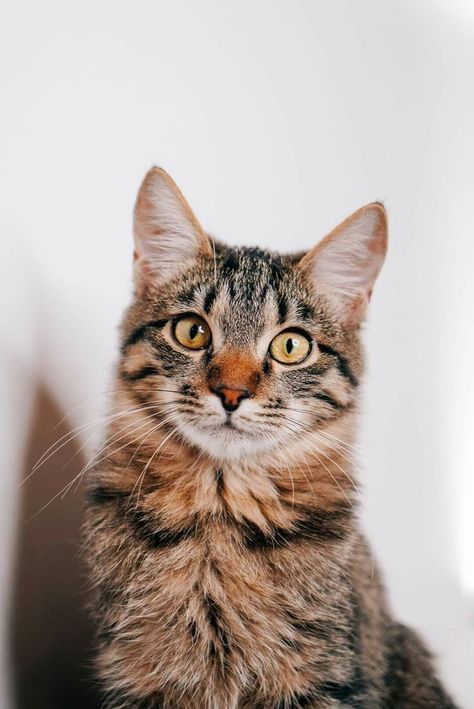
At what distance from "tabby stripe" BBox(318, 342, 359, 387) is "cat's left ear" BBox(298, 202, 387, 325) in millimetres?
81

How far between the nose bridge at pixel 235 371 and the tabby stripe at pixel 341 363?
134 millimetres

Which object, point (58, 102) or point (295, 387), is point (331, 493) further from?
point (58, 102)

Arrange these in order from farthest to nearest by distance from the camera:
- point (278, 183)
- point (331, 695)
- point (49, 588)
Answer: point (278, 183) → point (49, 588) → point (331, 695)

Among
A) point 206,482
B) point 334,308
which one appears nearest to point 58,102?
point 334,308

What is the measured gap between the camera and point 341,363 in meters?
1.08

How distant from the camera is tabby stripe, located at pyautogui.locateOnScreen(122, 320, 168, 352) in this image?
1063mm

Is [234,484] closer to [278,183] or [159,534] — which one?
[159,534]

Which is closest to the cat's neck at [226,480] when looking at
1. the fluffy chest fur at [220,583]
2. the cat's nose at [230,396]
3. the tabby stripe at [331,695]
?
the fluffy chest fur at [220,583]

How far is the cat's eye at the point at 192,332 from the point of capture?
3.39 feet

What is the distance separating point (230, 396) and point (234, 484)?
175 mm

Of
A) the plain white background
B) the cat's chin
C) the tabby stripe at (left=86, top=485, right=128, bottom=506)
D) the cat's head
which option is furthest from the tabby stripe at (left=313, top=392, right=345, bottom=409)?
the plain white background

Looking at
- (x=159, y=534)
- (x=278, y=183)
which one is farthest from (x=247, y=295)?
(x=278, y=183)

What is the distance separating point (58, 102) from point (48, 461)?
2.13 feet

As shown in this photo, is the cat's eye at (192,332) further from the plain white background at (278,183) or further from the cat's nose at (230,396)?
the plain white background at (278,183)
